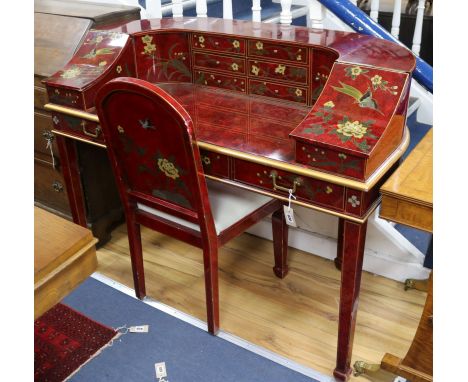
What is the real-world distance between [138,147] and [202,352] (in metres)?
0.77

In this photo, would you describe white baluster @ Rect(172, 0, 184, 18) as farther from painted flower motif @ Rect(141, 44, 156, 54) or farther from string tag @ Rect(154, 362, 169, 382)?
string tag @ Rect(154, 362, 169, 382)

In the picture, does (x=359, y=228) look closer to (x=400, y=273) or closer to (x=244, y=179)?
(x=244, y=179)

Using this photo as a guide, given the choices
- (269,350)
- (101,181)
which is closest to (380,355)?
(269,350)

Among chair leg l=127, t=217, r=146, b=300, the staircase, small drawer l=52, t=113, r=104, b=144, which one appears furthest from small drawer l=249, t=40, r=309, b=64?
chair leg l=127, t=217, r=146, b=300

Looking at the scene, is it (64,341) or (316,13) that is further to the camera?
(316,13)

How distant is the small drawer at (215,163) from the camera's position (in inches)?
64.8

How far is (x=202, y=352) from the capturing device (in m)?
1.90

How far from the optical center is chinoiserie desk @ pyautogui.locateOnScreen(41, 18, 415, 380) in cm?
145

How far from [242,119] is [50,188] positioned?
3.74ft

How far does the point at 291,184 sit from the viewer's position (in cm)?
154

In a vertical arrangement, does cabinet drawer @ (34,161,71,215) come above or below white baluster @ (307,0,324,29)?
below

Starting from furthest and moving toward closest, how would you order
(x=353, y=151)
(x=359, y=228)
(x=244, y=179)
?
(x=244, y=179), (x=359, y=228), (x=353, y=151)

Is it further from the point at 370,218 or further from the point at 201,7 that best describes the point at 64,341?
the point at 201,7

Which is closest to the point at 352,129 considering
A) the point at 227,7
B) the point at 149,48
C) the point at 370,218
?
the point at 370,218
